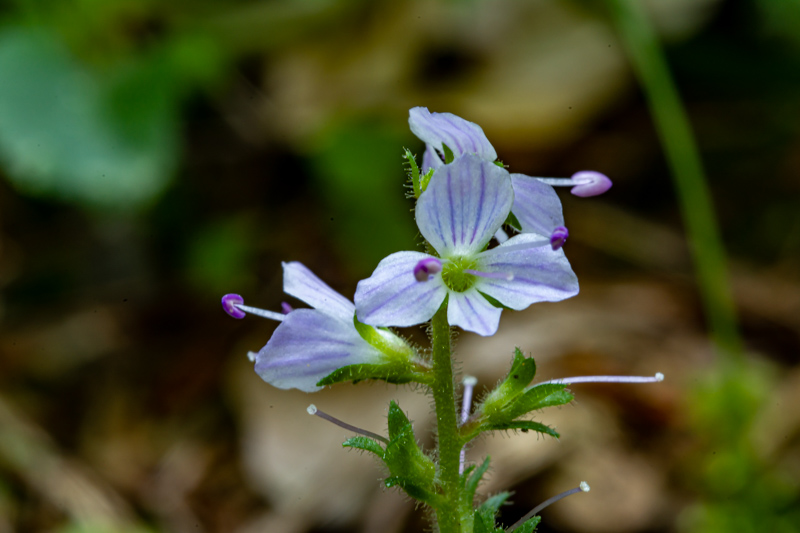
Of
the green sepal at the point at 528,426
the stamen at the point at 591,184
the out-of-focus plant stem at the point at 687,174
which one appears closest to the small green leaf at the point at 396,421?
the green sepal at the point at 528,426

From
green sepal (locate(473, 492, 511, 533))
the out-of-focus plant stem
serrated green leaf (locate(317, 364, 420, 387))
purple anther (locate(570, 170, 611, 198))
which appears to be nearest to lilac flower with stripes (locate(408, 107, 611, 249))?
purple anther (locate(570, 170, 611, 198))

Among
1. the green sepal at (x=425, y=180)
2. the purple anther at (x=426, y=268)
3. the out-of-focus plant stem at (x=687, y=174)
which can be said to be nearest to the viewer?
the purple anther at (x=426, y=268)

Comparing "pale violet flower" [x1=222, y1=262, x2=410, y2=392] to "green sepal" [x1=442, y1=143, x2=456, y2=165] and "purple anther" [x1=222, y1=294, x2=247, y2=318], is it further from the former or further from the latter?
"green sepal" [x1=442, y1=143, x2=456, y2=165]

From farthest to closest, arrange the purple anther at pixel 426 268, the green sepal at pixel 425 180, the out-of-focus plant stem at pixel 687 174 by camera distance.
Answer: the out-of-focus plant stem at pixel 687 174, the green sepal at pixel 425 180, the purple anther at pixel 426 268

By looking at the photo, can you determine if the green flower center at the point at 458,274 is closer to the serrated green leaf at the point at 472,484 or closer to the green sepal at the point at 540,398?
the green sepal at the point at 540,398

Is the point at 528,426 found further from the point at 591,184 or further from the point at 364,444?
the point at 591,184

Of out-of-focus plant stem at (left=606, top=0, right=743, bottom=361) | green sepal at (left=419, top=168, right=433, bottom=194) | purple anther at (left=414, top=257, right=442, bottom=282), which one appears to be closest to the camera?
purple anther at (left=414, top=257, right=442, bottom=282)

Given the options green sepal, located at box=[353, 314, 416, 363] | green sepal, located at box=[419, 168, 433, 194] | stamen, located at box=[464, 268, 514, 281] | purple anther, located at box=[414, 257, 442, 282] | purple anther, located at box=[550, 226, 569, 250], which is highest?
green sepal, located at box=[419, 168, 433, 194]
